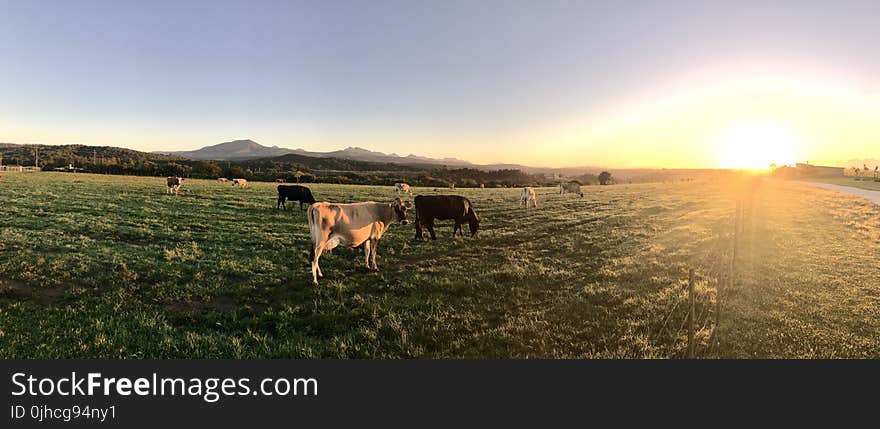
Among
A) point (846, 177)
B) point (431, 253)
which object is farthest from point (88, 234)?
point (846, 177)

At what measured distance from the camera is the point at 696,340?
485cm

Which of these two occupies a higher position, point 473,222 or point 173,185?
point 173,185

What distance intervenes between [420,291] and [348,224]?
2756mm

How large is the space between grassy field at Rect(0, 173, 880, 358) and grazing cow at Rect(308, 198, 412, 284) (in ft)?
1.94

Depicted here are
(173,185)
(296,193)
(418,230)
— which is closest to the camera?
(418,230)

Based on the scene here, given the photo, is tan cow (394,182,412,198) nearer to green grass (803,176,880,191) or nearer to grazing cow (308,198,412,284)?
grazing cow (308,198,412,284)

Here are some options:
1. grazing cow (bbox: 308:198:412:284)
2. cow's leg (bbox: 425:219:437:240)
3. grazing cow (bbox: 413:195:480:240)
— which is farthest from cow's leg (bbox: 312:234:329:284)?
grazing cow (bbox: 413:195:480:240)

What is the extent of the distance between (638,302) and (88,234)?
14.5 metres

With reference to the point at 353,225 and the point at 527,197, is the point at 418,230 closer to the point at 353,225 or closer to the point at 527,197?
the point at 353,225

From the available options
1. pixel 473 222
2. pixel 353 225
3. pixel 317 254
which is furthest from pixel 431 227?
pixel 317 254

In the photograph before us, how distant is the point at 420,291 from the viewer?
20.9 feet

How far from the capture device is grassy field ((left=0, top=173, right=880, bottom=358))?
4453 mm

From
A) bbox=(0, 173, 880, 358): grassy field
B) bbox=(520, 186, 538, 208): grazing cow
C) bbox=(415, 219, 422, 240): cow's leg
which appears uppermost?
bbox=(520, 186, 538, 208): grazing cow

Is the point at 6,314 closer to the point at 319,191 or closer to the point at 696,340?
the point at 696,340
